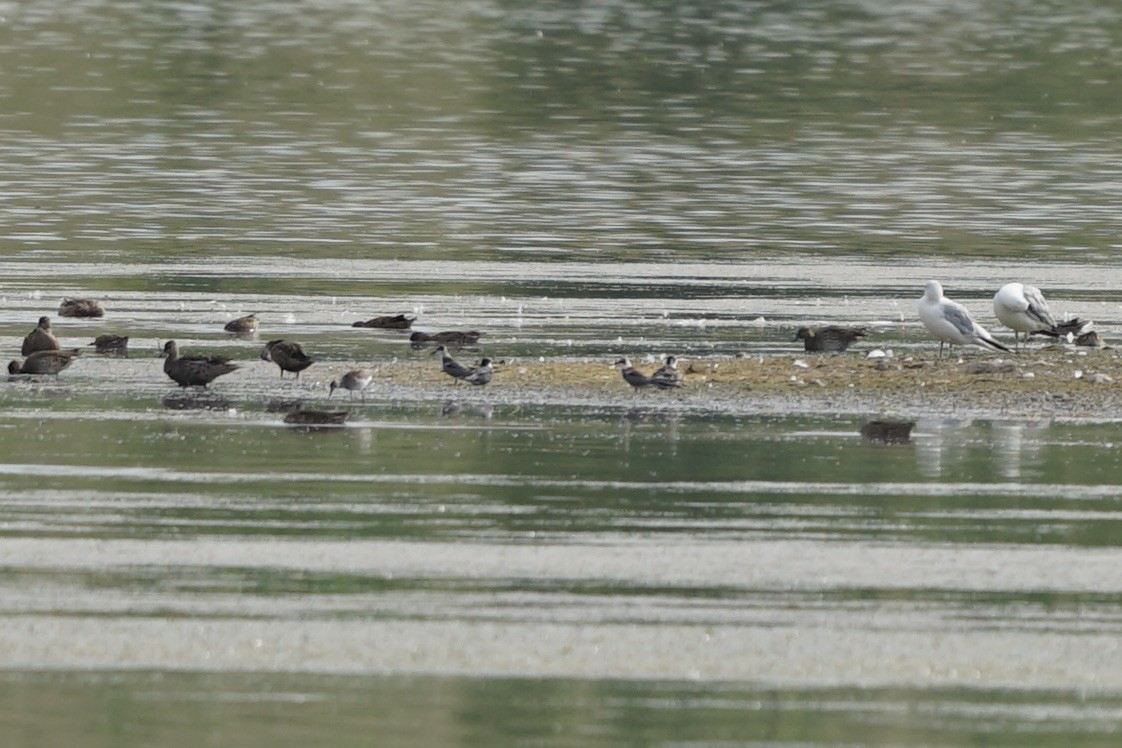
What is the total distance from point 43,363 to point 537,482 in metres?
5.64

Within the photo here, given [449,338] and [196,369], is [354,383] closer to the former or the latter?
[196,369]

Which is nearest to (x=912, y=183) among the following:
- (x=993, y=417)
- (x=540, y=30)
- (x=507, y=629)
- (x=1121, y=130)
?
(x=1121, y=130)

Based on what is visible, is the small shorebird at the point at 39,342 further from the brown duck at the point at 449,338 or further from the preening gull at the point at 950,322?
the preening gull at the point at 950,322

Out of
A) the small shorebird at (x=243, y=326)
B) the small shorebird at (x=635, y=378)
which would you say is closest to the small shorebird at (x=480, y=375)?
the small shorebird at (x=635, y=378)

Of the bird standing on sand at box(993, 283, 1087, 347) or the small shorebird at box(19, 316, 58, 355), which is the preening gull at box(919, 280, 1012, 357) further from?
the small shorebird at box(19, 316, 58, 355)

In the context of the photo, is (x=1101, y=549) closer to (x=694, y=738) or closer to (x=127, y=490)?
(x=694, y=738)

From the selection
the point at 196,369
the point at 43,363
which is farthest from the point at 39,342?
the point at 196,369

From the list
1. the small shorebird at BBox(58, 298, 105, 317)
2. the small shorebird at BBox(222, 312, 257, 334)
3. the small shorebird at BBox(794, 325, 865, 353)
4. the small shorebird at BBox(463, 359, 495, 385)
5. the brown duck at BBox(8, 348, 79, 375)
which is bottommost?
the small shorebird at BBox(58, 298, 105, 317)

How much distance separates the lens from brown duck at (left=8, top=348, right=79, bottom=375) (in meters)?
18.9

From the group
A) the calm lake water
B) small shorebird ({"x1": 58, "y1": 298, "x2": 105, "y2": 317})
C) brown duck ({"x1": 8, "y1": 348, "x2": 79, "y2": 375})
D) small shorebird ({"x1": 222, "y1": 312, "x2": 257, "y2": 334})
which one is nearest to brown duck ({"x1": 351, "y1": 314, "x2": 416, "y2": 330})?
the calm lake water

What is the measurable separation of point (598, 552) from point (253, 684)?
2874mm

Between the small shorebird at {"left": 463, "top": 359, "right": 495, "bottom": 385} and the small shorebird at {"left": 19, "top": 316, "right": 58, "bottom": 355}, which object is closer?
the small shorebird at {"left": 463, "top": 359, "right": 495, "bottom": 385}

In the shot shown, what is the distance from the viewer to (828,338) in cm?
2028

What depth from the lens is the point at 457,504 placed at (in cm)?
1394
